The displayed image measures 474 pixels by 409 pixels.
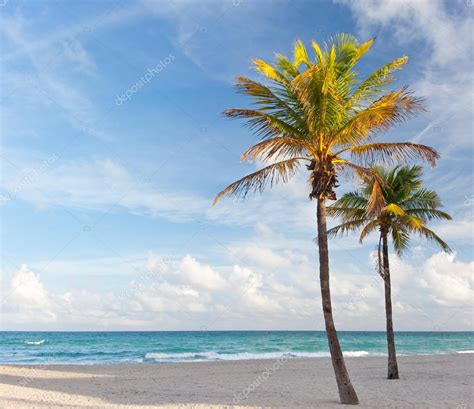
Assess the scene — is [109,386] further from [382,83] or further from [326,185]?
[382,83]

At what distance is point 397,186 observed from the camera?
1808 centimetres

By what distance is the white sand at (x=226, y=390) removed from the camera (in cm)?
1281

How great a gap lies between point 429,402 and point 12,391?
12.6 meters

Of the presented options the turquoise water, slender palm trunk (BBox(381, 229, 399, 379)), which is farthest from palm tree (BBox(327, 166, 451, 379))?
the turquoise water

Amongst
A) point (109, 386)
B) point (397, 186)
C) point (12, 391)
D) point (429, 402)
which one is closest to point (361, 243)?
point (397, 186)

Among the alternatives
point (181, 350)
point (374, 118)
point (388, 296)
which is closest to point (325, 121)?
point (374, 118)

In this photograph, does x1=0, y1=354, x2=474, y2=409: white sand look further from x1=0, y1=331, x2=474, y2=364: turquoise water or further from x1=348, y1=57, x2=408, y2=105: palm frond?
x1=0, y1=331, x2=474, y2=364: turquoise water

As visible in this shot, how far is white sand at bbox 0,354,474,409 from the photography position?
504 inches

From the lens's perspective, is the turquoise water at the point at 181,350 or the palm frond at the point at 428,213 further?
the turquoise water at the point at 181,350

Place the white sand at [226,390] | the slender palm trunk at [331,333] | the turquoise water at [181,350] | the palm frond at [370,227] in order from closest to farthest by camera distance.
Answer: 1. the slender palm trunk at [331,333]
2. the white sand at [226,390]
3. the palm frond at [370,227]
4. the turquoise water at [181,350]

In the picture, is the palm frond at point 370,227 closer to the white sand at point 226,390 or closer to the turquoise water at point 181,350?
the white sand at point 226,390

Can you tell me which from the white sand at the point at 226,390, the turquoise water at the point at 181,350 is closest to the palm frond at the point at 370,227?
the white sand at the point at 226,390

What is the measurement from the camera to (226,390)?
16.0m

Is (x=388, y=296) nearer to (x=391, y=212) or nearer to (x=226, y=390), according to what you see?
(x=391, y=212)
